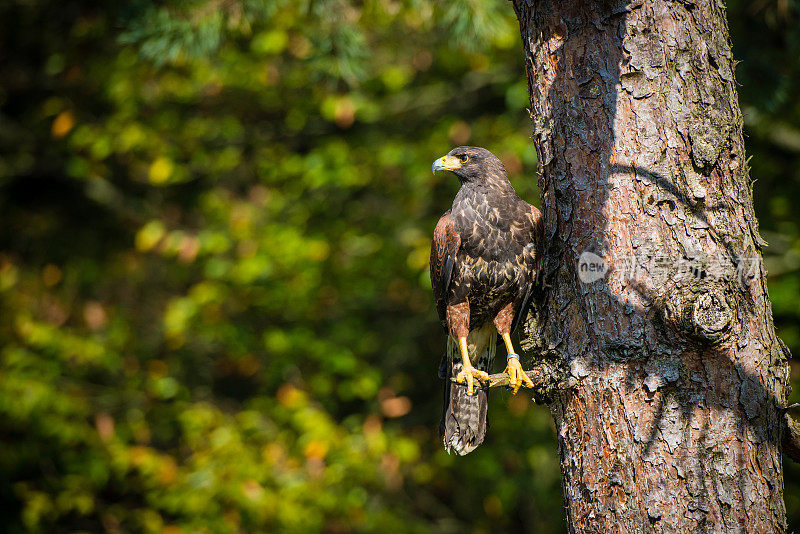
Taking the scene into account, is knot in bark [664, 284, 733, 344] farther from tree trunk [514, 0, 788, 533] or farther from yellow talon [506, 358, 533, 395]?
yellow talon [506, 358, 533, 395]

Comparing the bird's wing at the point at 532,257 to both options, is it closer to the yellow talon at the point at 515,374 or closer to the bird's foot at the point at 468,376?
the yellow talon at the point at 515,374

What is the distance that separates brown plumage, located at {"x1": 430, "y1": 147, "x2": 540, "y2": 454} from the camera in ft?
9.93

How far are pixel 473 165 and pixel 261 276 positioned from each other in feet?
10.0

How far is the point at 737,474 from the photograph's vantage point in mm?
1948

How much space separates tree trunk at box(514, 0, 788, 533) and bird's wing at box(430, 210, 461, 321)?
3.09ft

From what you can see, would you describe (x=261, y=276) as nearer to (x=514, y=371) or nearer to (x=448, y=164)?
(x=448, y=164)

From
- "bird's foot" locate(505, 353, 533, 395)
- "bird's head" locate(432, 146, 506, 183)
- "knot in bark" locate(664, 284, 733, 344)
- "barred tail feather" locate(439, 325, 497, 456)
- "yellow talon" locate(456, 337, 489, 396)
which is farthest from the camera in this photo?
"bird's head" locate(432, 146, 506, 183)

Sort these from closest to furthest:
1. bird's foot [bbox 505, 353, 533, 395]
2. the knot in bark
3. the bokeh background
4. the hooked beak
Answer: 1. the knot in bark
2. bird's foot [bbox 505, 353, 533, 395]
3. the hooked beak
4. the bokeh background

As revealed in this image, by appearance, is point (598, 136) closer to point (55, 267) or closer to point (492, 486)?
point (492, 486)

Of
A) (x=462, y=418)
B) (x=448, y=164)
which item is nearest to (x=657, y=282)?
(x=462, y=418)

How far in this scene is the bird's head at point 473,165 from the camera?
3318 mm

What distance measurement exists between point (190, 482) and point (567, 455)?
4.79 m

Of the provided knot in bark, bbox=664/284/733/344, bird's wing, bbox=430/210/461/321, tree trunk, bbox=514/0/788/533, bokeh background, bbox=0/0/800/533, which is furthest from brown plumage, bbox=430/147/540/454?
bokeh background, bbox=0/0/800/533

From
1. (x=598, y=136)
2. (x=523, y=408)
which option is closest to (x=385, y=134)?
(x=523, y=408)
